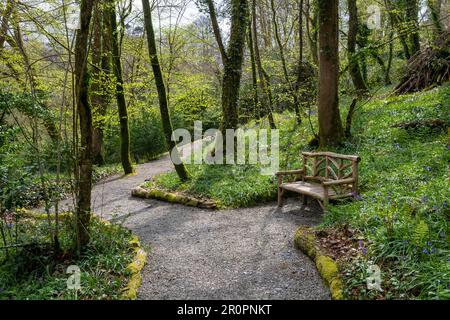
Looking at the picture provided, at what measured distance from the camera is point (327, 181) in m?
5.21

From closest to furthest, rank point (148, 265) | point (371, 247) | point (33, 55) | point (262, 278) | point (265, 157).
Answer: point (371, 247)
point (262, 278)
point (148, 265)
point (265, 157)
point (33, 55)

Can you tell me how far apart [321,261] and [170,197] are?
4367 millimetres

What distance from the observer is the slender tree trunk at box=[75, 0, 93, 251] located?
340 cm

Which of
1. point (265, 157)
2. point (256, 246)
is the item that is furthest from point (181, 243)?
point (265, 157)

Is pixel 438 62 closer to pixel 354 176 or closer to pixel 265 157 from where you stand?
pixel 265 157

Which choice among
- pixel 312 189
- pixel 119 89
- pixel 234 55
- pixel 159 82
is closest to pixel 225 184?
pixel 312 189

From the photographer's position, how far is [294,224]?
5066 millimetres

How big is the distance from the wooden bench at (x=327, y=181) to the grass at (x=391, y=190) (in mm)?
238

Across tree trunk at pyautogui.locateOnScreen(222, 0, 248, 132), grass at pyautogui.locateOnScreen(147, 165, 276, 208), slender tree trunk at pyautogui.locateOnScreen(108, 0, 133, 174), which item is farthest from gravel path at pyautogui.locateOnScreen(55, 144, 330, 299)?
slender tree trunk at pyautogui.locateOnScreen(108, 0, 133, 174)

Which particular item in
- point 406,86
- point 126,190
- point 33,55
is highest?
point 33,55

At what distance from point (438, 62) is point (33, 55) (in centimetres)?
1290

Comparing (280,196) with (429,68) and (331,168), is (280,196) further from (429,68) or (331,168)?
(429,68)

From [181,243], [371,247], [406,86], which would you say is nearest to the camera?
[371,247]

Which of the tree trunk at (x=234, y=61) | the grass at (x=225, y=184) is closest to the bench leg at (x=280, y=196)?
the grass at (x=225, y=184)
